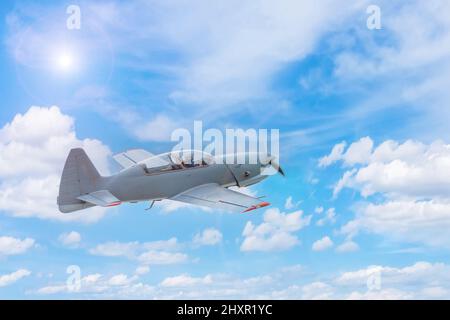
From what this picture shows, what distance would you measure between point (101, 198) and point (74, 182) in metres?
1.17

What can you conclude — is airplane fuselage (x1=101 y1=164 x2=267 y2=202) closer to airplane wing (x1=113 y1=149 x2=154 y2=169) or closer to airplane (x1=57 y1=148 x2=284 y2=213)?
airplane (x1=57 y1=148 x2=284 y2=213)

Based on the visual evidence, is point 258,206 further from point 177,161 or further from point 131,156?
point 131,156

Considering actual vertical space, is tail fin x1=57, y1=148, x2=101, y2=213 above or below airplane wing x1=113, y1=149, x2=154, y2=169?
below

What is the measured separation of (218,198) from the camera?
18422 millimetres

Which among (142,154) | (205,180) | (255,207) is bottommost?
(255,207)

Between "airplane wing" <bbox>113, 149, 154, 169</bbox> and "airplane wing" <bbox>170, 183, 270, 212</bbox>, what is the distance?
369 cm

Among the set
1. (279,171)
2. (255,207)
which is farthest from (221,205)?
(279,171)

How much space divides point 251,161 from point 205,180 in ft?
7.87

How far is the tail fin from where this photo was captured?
17984 millimetres

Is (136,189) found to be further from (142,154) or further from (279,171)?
(279,171)

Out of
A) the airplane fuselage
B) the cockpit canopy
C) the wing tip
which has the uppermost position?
the cockpit canopy

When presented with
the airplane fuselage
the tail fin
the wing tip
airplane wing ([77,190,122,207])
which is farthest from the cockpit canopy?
the wing tip

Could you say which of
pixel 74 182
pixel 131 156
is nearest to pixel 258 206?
pixel 74 182

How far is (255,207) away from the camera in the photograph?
16828mm
